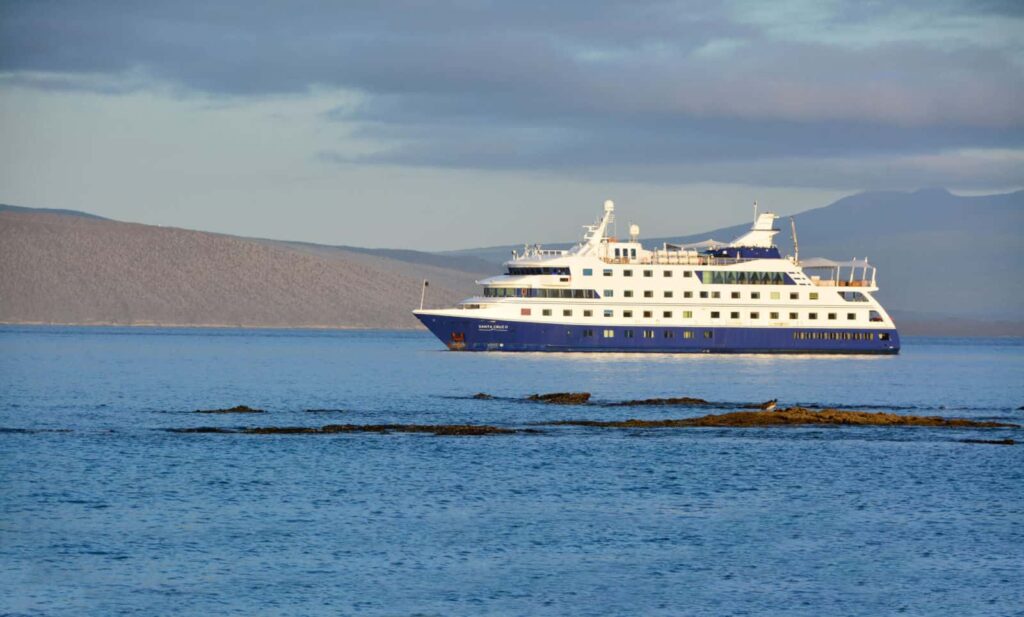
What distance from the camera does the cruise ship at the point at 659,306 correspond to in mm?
104062

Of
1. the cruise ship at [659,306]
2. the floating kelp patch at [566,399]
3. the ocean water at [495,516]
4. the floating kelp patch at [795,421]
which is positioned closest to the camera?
the ocean water at [495,516]

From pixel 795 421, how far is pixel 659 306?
5538 cm

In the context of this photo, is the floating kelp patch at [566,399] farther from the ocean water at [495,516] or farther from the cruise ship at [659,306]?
the cruise ship at [659,306]

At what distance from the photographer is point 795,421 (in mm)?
50938

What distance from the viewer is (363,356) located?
119m

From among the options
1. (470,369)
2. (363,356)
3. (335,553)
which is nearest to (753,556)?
(335,553)

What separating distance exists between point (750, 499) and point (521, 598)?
35.7 ft

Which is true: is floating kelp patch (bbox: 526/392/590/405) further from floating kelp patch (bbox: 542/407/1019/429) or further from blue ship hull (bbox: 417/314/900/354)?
blue ship hull (bbox: 417/314/900/354)

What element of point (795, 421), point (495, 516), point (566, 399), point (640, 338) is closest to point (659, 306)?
point (640, 338)

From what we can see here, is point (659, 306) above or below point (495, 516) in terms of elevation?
above

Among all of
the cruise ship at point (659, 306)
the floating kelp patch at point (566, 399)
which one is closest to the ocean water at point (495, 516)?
the floating kelp patch at point (566, 399)

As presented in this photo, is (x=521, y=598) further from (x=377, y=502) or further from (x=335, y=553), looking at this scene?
(x=377, y=502)

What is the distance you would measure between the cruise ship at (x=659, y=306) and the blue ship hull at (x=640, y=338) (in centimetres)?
7

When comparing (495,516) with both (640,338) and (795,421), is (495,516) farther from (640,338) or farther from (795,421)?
(640,338)
